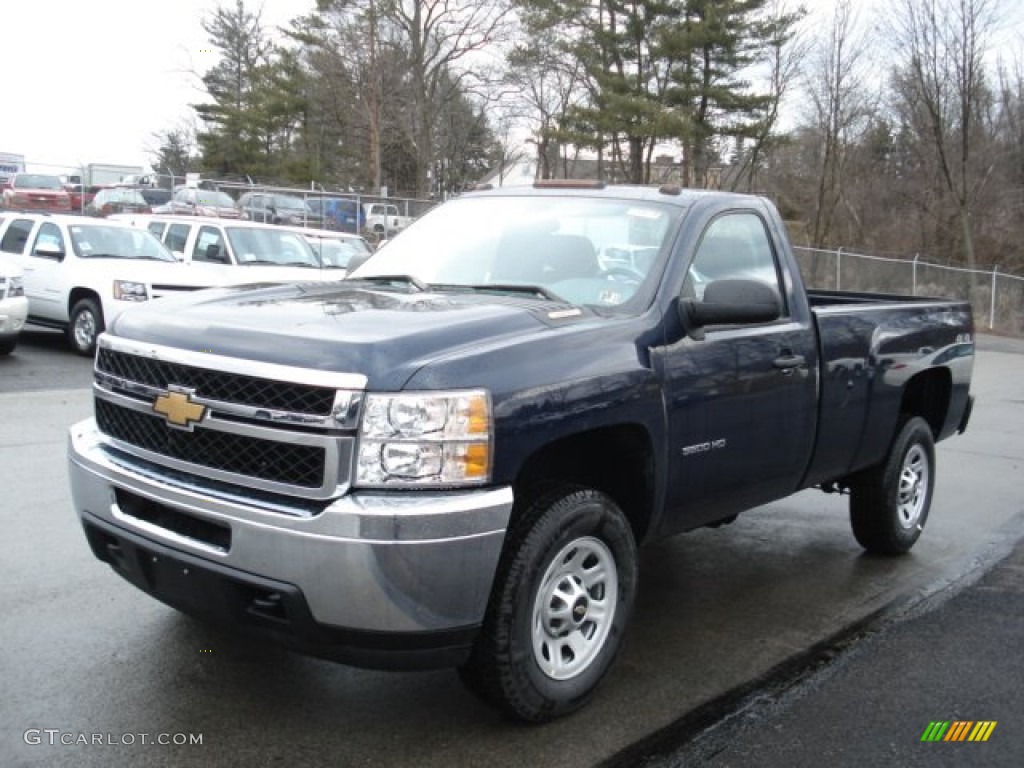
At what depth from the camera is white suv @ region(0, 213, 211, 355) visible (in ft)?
41.7

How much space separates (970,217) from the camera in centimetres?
3438

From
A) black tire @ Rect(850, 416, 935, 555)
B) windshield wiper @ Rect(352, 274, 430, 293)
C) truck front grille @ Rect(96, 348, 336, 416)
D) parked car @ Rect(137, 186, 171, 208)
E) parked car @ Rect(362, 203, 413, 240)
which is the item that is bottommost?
black tire @ Rect(850, 416, 935, 555)

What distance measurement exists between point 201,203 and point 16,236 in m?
17.2

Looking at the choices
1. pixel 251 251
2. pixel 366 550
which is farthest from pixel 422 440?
pixel 251 251

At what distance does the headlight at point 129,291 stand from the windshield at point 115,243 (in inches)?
40.3

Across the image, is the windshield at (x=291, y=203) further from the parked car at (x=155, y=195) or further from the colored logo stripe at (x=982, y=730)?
the colored logo stripe at (x=982, y=730)

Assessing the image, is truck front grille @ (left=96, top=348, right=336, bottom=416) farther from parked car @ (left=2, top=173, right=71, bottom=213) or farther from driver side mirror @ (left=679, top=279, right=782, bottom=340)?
parked car @ (left=2, top=173, right=71, bottom=213)

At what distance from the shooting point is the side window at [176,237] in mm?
16062

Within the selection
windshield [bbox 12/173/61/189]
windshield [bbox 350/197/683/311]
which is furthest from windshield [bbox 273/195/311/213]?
windshield [bbox 350/197/683/311]

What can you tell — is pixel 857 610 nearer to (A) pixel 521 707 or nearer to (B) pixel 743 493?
(B) pixel 743 493

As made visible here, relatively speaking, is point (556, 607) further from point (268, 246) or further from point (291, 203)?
point (291, 203)

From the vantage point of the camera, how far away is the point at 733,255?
4.65m

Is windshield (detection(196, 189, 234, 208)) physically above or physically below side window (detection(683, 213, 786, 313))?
above

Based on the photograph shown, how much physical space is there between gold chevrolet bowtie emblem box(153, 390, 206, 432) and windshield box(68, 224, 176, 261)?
433 inches
